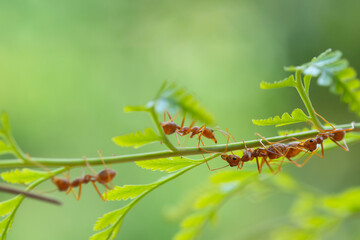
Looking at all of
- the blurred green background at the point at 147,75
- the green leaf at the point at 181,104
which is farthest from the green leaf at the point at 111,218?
the blurred green background at the point at 147,75

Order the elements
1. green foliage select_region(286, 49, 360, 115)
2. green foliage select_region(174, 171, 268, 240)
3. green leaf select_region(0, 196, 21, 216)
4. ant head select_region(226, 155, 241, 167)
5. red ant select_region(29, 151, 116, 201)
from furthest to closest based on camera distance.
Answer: green foliage select_region(174, 171, 268, 240) → red ant select_region(29, 151, 116, 201) → ant head select_region(226, 155, 241, 167) → green leaf select_region(0, 196, 21, 216) → green foliage select_region(286, 49, 360, 115)

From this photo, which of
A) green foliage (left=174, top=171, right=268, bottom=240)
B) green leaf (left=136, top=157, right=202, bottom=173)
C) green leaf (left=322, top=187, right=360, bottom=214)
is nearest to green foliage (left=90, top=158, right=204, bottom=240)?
green leaf (left=136, top=157, right=202, bottom=173)

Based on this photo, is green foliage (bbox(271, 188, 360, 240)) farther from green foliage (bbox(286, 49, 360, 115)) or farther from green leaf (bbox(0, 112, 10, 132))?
green leaf (bbox(0, 112, 10, 132))

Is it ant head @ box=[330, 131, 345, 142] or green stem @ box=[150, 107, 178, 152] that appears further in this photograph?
ant head @ box=[330, 131, 345, 142]

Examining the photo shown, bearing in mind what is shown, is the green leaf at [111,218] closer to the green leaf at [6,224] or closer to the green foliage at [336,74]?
the green leaf at [6,224]

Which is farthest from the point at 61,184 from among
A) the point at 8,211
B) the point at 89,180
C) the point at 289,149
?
the point at 289,149

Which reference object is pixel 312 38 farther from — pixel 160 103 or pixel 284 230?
pixel 160 103
